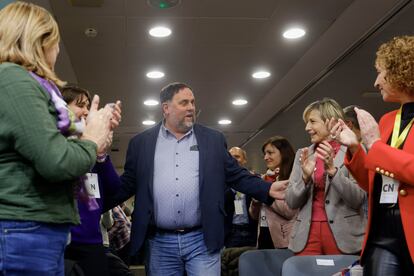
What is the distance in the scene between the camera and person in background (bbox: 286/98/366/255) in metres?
2.73

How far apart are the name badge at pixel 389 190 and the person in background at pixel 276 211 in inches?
60.6

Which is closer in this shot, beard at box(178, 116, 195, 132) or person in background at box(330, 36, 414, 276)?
person in background at box(330, 36, 414, 276)

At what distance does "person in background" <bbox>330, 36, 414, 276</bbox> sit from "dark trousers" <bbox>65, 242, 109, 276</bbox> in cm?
116

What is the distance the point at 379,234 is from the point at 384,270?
0.14 meters

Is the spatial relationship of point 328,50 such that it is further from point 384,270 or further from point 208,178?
point 384,270

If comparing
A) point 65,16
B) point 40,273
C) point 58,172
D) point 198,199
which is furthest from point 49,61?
point 65,16

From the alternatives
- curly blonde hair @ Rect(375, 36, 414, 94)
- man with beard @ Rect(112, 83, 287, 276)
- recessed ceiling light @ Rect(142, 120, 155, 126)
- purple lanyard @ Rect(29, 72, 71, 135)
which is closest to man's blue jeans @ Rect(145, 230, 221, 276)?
man with beard @ Rect(112, 83, 287, 276)

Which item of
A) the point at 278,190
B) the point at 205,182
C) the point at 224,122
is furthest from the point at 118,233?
the point at 224,122

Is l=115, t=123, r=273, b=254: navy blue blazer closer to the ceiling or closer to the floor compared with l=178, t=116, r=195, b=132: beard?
closer to the floor

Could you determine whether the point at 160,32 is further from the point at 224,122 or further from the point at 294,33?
the point at 224,122

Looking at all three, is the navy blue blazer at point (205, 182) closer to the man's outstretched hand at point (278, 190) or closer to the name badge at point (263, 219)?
the man's outstretched hand at point (278, 190)

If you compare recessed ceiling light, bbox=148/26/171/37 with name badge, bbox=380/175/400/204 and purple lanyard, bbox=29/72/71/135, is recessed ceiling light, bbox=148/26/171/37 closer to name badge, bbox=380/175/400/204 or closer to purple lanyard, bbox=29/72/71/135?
name badge, bbox=380/175/400/204

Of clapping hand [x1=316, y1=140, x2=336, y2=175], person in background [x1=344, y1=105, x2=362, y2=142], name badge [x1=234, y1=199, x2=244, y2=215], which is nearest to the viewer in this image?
clapping hand [x1=316, y1=140, x2=336, y2=175]

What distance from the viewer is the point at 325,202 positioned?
9.31ft
